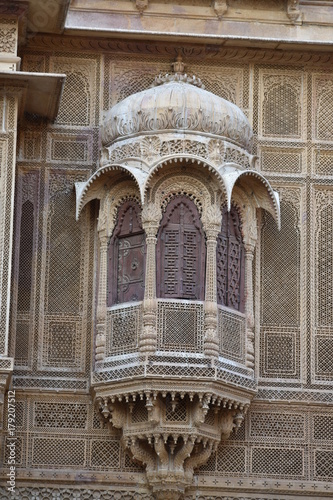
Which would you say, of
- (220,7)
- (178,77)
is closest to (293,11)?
(220,7)

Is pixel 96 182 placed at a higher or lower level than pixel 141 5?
lower

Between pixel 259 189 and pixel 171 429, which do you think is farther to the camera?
pixel 259 189

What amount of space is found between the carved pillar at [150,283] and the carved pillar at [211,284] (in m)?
0.41

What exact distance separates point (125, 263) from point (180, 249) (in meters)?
0.49

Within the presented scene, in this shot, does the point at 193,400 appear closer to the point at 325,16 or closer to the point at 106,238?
the point at 106,238

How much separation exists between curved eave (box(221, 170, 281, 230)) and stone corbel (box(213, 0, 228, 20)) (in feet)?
4.92

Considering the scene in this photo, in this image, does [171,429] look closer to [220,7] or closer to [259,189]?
[259,189]

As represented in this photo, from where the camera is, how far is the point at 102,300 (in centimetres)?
1445

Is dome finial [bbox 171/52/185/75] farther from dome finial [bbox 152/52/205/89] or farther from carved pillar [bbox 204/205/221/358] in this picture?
carved pillar [bbox 204/205/221/358]

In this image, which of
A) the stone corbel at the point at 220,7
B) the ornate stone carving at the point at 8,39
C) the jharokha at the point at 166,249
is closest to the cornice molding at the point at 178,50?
the jharokha at the point at 166,249

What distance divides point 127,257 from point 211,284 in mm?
768

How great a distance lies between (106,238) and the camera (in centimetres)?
1456

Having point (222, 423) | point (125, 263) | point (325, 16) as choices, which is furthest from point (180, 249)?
point (325, 16)

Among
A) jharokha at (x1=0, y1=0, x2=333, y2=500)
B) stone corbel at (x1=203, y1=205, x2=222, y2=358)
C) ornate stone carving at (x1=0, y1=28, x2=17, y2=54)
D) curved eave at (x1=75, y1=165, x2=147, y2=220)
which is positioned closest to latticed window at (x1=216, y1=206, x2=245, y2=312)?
jharokha at (x1=0, y1=0, x2=333, y2=500)
